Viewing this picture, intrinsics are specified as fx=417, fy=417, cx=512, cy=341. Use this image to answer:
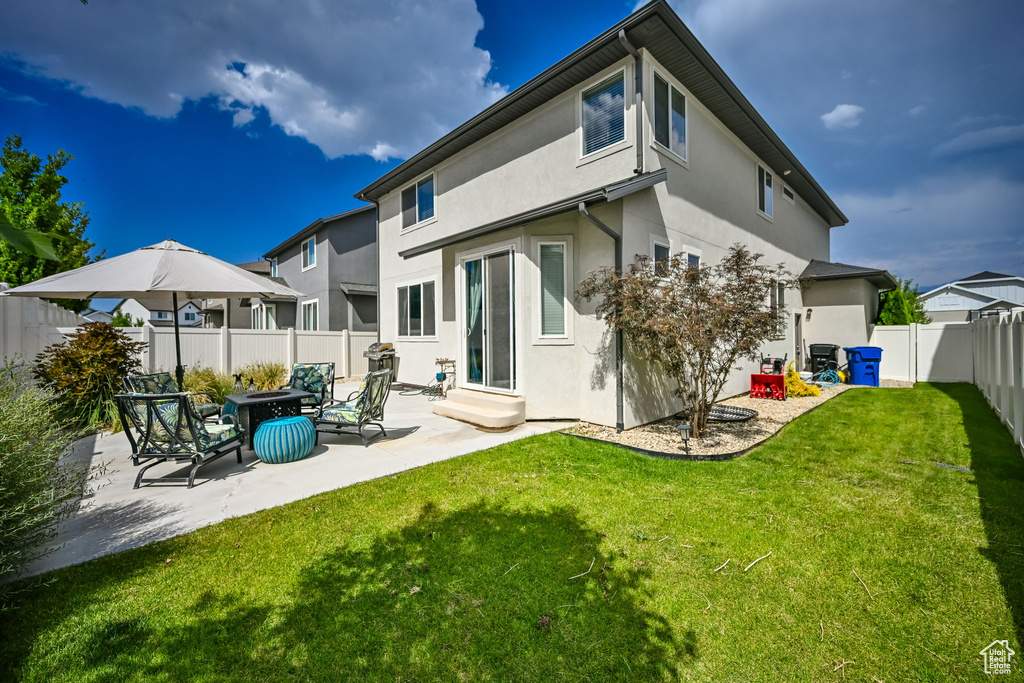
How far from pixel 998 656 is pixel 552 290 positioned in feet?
21.1

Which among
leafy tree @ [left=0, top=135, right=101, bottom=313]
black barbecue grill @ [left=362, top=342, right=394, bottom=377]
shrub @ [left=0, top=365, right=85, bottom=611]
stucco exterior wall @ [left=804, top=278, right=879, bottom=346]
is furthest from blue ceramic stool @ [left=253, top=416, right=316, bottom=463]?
stucco exterior wall @ [left=804, top=278, right=879, bottom=346]

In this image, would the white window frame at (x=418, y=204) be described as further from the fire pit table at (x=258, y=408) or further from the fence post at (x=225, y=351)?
the fire pit table at (x=258, y=408)

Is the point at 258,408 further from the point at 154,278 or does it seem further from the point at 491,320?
the point at 491,320

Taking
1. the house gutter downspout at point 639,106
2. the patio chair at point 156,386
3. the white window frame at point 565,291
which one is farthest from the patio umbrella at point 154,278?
the house gutter downspout at point 639,106

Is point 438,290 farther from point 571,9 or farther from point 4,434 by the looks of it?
point 4,434

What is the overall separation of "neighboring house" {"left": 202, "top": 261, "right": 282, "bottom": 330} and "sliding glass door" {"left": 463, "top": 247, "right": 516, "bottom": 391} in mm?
13389

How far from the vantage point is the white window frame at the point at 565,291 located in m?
7.71

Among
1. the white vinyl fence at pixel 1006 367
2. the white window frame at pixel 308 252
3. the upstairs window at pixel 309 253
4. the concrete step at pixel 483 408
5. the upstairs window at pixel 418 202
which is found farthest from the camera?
the upstairs window at pixel 309 253

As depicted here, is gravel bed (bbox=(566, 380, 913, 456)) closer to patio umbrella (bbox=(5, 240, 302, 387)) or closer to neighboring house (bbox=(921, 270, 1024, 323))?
patio umbrella (bbox=(5, 240, 302, 387))

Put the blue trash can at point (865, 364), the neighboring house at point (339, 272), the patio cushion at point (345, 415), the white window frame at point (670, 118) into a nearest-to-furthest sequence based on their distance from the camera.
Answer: the patio cushion at point (345, 415), the white window frame at point (670, 118), the blue trash can at point (865, 364), the neighboring house at point (339, 272)

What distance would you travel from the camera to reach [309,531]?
146 inches

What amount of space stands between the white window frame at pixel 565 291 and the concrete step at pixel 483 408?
1.24 metres

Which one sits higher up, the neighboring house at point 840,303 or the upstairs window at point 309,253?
the upstairs window at point 309,253

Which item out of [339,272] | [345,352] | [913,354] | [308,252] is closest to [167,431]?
[345,352]
